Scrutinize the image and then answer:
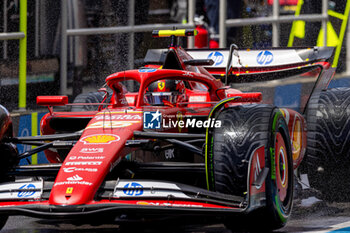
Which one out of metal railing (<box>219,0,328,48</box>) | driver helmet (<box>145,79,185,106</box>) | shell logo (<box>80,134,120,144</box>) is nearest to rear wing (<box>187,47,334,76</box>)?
driver helmet (<box>145,79,185,106</box>)

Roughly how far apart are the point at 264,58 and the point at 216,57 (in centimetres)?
59

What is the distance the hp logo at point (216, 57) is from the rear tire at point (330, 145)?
1.59 m

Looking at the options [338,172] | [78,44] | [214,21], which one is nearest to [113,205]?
[338,172]

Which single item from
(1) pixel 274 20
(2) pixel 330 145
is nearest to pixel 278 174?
(2) pixel 330 145

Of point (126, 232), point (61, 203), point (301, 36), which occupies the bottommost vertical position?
point (126, 232)

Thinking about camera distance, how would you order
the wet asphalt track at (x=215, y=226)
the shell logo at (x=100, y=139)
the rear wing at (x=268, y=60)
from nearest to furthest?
the shell logo at (x=100, y=139), the wet asphalt track at (x=215, y=226), the rear wing at (x=268, y=60)

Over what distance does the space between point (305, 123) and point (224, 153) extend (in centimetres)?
241

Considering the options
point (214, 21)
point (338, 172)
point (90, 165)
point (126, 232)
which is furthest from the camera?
point (214, 21)

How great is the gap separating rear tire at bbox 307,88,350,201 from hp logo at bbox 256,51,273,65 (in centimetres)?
125

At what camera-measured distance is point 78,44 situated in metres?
12.4

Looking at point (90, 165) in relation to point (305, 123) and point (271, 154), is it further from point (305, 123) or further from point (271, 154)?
point (305, 123)

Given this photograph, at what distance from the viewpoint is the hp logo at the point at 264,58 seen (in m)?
9.02

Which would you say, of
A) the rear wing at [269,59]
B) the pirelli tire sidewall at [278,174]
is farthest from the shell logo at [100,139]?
the rear wing at [269,59]

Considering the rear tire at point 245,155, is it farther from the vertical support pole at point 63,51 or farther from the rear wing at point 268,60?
the vertical support pole at point 63,51
